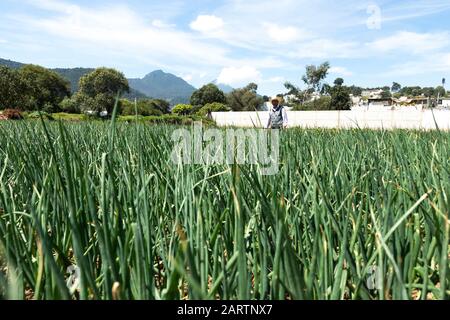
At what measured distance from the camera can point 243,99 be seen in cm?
5656

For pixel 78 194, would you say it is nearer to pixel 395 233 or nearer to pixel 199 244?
pixel 199 244

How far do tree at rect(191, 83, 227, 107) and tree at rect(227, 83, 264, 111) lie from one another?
1.56 m

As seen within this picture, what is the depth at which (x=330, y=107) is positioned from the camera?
Result: 1795 inches

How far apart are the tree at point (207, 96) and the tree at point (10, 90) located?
3509 centimetres

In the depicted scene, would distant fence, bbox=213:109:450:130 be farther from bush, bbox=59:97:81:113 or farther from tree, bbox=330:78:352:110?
bush, bbox=59:97:81:113

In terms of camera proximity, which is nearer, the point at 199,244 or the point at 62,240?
the point at 199,244

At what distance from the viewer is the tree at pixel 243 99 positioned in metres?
54.4

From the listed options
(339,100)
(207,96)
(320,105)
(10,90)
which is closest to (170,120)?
(10,90)

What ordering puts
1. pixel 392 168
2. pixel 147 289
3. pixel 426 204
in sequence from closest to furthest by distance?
pixel 147 289 → pixel 426 204 → pixel 392 168

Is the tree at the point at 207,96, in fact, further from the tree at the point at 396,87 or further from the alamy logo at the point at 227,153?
the tree at the point at 396,87

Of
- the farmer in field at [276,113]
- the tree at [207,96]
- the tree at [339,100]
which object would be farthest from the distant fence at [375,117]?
the tree at [207,96]

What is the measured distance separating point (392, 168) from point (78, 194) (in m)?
0.93

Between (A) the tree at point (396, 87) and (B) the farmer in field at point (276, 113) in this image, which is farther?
(A) the tree at point (396, 87)
